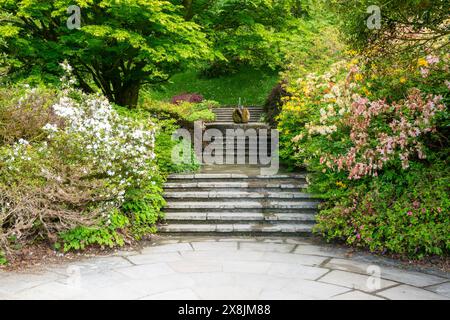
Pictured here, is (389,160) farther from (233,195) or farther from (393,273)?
(233,195)

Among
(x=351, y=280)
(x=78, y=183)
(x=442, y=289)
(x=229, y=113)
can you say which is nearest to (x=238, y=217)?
(x=78, y=183)

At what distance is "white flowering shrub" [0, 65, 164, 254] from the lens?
618 centimetres

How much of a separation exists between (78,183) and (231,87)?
83.0 feet

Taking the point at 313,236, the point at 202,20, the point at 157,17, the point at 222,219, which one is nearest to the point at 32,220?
the point at 222,219

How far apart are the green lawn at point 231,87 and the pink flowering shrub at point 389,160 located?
21.2 m

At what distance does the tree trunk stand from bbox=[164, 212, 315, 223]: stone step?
5327 millimetres

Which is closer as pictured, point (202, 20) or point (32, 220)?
point (32, 220)

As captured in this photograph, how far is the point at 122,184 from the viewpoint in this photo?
22.4 ft

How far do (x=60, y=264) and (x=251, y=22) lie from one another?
781 cm

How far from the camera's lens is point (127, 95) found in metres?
12.4

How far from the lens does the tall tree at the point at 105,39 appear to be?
29.9ft

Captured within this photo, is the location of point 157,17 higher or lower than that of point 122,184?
higher

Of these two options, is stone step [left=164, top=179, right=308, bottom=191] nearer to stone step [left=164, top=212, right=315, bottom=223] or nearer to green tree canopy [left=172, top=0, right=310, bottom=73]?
stone step [left=164, top=212, right=315, bottom=223]
